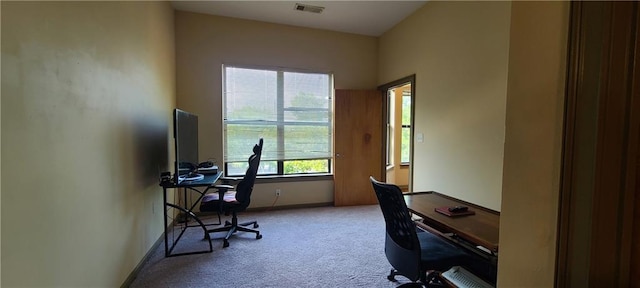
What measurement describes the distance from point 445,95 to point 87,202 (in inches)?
130

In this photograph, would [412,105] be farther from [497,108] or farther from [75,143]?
[75,143]

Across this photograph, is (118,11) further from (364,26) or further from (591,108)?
(364,26)

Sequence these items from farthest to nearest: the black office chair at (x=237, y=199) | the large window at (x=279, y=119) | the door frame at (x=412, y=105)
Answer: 1. the large window at (x=279, y=119)
2. the door frame at (x=412, y=105)
3. the black office chair at (x=237, y=199)

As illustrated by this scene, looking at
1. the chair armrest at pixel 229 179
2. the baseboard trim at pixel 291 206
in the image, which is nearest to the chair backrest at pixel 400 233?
the baseboard trim at pixel 291 206

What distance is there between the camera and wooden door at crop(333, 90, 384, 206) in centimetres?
449

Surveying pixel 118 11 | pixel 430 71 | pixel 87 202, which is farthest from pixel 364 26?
pixel 87 202

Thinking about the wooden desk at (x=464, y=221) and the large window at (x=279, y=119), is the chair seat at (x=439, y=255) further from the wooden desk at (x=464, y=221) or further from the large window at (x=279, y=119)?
the large window at (x=279, y=119)

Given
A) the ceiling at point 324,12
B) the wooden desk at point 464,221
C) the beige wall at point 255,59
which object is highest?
the ceiling at point 324,12

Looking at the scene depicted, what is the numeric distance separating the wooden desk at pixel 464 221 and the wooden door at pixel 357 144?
201 centimetres

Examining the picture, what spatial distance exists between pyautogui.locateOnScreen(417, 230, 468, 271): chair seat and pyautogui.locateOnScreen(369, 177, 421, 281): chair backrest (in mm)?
92

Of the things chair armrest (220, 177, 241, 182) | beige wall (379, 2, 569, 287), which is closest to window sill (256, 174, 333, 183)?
chair armrest (220, 177, 241, 182)

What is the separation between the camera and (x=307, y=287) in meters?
2.20

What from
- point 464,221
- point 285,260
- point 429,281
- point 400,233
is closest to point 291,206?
point 285,260

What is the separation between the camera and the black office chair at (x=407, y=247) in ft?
5.58
